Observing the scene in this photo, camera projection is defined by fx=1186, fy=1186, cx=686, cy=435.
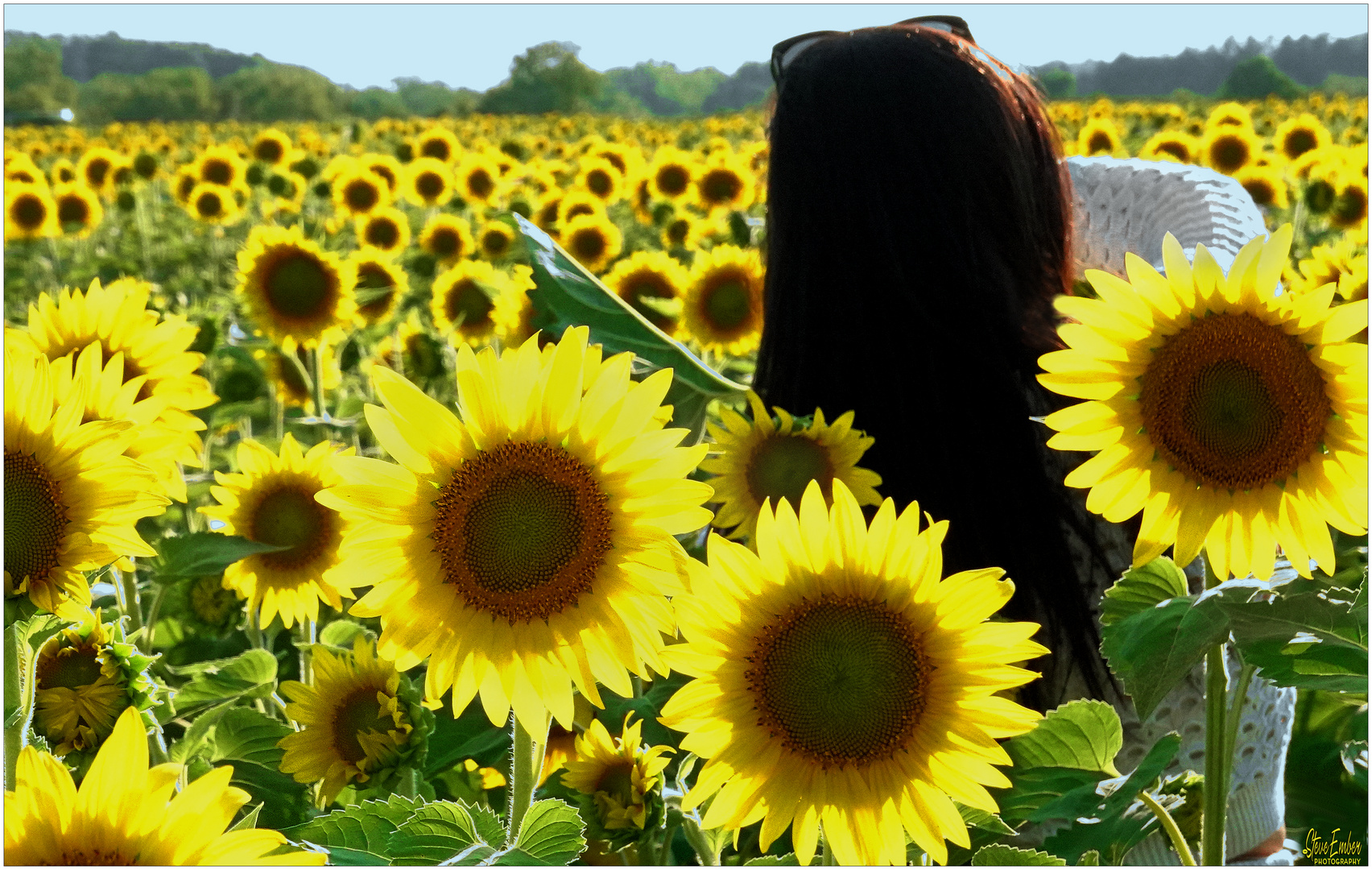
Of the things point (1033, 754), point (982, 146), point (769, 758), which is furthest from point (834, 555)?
point (982, 146)

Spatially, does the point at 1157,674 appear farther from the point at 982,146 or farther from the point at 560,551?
the point at 982,146

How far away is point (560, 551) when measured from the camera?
68cm

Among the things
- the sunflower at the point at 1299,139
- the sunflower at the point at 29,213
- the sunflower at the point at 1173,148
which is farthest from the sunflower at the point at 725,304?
the sunflower at the point at 29,213

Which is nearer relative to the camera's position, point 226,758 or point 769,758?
point 769,758

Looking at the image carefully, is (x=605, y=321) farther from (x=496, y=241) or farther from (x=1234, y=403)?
(x=496, y=241)

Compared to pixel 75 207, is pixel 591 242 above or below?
above

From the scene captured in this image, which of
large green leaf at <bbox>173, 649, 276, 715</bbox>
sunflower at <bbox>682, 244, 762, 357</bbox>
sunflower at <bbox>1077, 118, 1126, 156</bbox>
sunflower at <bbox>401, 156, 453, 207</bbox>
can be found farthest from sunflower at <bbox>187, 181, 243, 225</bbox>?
large green leaf at <bbox>173, 649, 276, 715</bbox>

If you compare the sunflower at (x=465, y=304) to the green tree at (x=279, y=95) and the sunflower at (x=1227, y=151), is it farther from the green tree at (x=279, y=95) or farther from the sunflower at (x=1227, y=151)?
the green tree at (x=279, y=95)

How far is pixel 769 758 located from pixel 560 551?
17 centimetres

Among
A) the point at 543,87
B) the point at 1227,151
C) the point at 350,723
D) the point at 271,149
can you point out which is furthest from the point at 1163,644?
the point at 543,87

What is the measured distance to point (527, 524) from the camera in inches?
26.6

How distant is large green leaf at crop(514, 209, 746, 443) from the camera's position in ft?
3.35

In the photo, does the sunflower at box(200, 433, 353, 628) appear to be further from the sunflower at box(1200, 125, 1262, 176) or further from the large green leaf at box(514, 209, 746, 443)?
the sunflower at box(1200, 125, 1262, 176)

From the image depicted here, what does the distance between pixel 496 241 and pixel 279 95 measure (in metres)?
12.2
